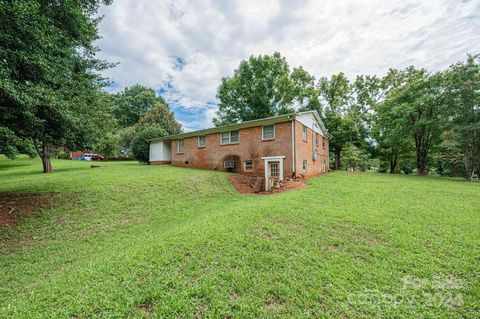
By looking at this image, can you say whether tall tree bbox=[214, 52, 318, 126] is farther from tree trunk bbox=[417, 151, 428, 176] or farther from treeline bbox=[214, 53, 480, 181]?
tree trunk bbox=[417, 151, 428, 176]

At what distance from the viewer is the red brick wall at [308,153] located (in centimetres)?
1370

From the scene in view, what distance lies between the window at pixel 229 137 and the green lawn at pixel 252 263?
31.0 feet

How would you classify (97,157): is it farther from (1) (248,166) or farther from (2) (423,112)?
(2) (423,112)

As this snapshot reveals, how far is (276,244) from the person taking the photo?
434 centimetres

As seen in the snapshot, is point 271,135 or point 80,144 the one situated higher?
point 271,135

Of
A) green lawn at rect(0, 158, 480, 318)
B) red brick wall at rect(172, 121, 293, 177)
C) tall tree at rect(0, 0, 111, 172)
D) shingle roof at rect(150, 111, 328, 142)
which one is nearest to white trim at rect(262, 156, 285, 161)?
red brick wall at rect(172, 121, 293, 177)

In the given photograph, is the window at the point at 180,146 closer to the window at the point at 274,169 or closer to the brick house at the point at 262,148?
the brick house at the point at 262,148

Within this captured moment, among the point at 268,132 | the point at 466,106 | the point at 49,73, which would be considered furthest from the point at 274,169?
the point at 466,106

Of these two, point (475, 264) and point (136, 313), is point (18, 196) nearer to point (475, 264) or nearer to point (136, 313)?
point (136, 313)

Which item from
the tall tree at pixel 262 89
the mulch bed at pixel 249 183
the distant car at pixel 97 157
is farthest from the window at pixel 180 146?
the distant car at pixel 97 157

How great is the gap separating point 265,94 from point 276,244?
97.3 feet

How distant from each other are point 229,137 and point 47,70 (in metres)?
11.7

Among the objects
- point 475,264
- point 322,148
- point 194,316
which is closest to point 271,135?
point 322,148

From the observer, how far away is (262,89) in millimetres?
31578
